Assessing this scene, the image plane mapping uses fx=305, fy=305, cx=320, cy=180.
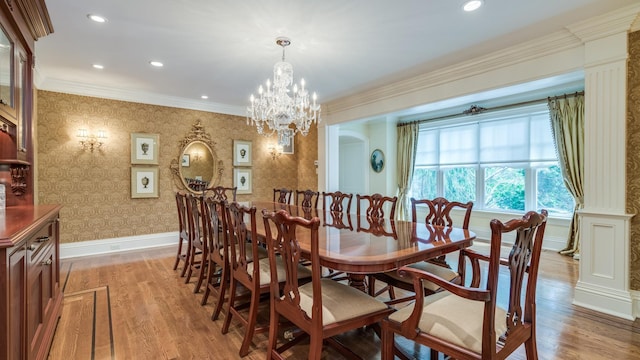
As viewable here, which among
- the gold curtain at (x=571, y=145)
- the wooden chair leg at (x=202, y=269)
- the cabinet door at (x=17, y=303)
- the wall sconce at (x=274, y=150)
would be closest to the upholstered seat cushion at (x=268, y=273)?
the wooden chair leg at (x=202, y=269)

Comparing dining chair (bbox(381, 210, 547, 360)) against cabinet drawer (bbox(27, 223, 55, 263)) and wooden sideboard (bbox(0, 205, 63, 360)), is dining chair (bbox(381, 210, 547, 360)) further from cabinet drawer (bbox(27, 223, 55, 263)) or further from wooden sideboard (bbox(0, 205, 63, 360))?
cabinet drawer (bbox(27, 223, 55, 263))

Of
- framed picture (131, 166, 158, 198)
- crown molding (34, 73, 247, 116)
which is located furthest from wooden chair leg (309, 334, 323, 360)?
crown molding (34, 73, 247, 116)

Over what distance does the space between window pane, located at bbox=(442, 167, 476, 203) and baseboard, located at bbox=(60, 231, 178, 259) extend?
17.9ft

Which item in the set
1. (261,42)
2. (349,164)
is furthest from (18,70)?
(349,164)

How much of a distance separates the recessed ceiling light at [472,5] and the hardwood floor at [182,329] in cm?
268

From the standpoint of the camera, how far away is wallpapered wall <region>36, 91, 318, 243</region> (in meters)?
4.46

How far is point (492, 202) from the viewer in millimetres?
5797

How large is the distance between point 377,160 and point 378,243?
5.34 metres

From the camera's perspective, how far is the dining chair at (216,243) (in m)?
2.55

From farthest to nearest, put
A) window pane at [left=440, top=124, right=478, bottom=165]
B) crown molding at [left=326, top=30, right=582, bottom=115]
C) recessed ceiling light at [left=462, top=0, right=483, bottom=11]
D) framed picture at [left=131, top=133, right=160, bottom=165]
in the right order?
window pane at [left=440, top=124, right=478, bottom=165] → framed picture at [left=131, top=133, right=160, bottom=165] → crown molding at [left=326, top=30, right=582, bottom=115] → recessed ceiling light at [left=462, top=0, right=483, bottom=11]

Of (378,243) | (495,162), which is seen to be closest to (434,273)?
(378,243)

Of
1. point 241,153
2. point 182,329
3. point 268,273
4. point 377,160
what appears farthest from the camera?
point 377,160

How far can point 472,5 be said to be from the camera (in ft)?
8.27

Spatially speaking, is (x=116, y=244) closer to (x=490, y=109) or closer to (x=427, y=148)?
(x=427, y=148)
